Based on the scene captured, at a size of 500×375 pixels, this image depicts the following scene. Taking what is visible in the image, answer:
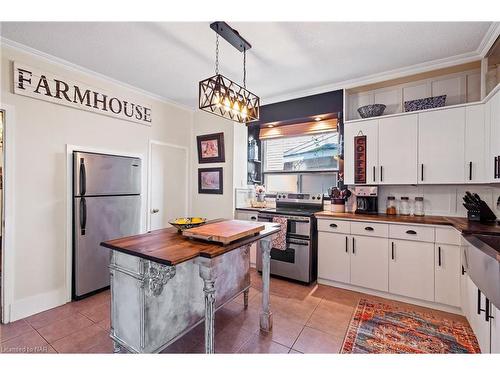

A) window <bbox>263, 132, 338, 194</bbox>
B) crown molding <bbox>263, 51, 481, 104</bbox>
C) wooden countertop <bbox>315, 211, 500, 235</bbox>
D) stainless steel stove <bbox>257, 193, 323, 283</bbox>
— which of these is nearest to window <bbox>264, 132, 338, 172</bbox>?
window <bbox>263, 132, 338, 194</bbox>

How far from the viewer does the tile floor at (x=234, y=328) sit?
1915mm

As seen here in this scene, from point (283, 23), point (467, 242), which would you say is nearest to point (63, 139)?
point (283, 23)

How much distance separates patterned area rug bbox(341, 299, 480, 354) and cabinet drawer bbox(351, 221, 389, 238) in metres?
0.78

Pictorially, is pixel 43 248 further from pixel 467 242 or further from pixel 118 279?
pixel 467 242

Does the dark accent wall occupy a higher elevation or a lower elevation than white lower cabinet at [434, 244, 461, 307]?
higher

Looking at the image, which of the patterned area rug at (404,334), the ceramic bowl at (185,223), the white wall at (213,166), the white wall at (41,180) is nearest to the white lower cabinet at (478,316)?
the patterned area rug at (404,334)

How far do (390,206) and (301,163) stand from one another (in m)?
1.43

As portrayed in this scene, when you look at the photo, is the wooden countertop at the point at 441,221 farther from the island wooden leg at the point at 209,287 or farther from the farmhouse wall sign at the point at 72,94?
the farmhouse wall sign at the point at 72,94

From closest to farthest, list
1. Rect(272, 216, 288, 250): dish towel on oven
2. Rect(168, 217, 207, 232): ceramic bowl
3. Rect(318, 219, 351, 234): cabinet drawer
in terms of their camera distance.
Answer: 1. Rect(168, 217, 207, 232): ceramic bowl
2. Rect(318, 219, 351, 234): cabinet drawer
3. Rect(272, 216, 288, 250): dish towel on oven

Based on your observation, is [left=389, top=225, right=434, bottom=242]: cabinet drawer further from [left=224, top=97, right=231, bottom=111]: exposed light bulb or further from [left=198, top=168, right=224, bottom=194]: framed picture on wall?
[left=198, top=168, right=224, bottom=194]: framed picture on wall

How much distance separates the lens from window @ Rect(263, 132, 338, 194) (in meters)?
3.69

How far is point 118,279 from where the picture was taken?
5.55 feet

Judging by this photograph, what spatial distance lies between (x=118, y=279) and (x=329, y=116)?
3.22 metres
